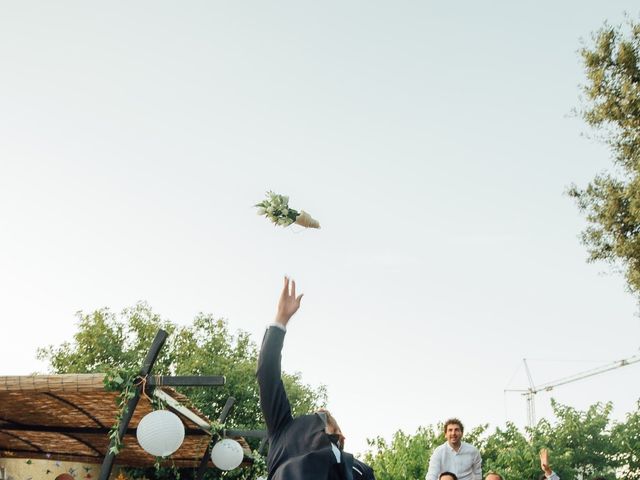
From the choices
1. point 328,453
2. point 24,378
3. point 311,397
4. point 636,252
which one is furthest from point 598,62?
point 311,397

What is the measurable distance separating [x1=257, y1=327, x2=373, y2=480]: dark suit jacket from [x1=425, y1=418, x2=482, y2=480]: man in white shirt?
→ 546 cm

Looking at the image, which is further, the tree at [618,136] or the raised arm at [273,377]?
the tree at [618,136]

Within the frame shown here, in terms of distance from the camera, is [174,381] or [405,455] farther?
[405,455]

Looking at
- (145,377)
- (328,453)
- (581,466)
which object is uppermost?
(581,466)

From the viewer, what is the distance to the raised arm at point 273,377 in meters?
2.98

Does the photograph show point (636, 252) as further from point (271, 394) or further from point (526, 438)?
point (271, 394)

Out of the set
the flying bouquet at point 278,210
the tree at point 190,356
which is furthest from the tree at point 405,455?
the flying bouquet at point 278,210

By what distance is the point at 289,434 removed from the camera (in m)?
3.02

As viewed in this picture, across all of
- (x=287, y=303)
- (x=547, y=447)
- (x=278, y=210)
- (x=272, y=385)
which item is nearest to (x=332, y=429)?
(x=272, y=385)

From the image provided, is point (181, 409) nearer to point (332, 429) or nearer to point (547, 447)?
point (332, 429)

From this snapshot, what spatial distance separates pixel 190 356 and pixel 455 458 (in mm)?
25977

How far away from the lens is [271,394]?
2.98m

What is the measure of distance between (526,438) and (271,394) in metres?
26.1

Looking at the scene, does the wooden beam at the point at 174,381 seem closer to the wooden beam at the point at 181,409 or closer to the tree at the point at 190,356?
the wooden beam at the point at 181,409
